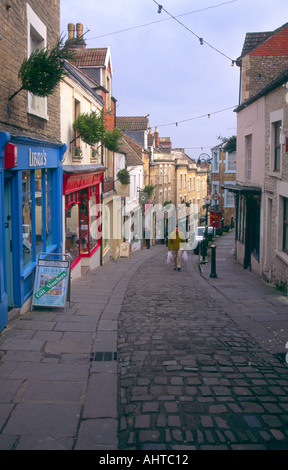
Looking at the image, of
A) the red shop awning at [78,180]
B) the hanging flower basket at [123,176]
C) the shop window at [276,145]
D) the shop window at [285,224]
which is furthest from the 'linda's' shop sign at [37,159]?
the hanging flower basket at [123,176]

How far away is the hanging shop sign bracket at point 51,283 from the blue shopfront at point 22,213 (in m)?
0.17

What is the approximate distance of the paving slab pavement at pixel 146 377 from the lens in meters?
4.40

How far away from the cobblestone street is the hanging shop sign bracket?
1.27m

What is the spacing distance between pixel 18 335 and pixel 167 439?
3643 mm

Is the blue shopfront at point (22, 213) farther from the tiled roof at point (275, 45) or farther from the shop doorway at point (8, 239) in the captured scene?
the tiled roof at point (275, 45)

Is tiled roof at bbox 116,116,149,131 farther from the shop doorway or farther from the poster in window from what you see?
the shop doorway

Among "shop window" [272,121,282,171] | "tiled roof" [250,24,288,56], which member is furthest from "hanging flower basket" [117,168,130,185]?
"shop window" [272,121,282,171]

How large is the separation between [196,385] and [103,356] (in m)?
1.60

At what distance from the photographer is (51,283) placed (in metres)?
8.91

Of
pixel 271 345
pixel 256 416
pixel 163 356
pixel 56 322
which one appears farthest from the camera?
pixel 56 322

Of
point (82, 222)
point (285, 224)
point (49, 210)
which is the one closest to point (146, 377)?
point (49, 210)

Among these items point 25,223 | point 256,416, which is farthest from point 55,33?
point 256,416

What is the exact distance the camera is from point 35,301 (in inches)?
350
